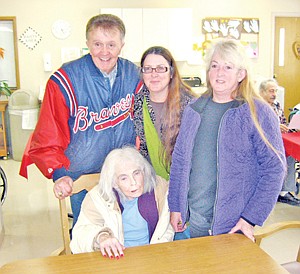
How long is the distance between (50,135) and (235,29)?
529 cm

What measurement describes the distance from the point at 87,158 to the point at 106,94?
0.35 m

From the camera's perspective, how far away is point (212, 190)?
166cm

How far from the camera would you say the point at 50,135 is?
1.98 metres

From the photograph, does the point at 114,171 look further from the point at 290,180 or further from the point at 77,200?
the point at 290,180

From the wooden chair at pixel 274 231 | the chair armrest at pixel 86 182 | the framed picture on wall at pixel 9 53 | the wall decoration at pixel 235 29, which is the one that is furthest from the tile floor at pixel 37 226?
the wall decoration at pixel 235 29

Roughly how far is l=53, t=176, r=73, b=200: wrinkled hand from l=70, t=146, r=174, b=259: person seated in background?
0.12 meters

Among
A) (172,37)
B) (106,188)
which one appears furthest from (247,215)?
(172,37)

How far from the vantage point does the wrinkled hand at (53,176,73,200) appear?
5.91 feet

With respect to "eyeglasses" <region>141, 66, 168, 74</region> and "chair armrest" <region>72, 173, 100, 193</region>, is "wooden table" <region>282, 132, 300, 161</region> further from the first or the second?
"chair armrest" <region>72, 173, 100, 193</region>

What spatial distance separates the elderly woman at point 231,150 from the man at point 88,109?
0.52 meters

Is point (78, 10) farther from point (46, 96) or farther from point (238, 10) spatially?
point (46, 96)

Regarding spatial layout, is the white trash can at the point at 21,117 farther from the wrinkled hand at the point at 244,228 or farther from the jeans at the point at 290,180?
the wrinkled hand at the point at 244,228

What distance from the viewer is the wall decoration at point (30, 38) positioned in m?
6.07

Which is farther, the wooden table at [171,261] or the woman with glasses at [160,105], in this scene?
the woman with glasses at [160,105]
